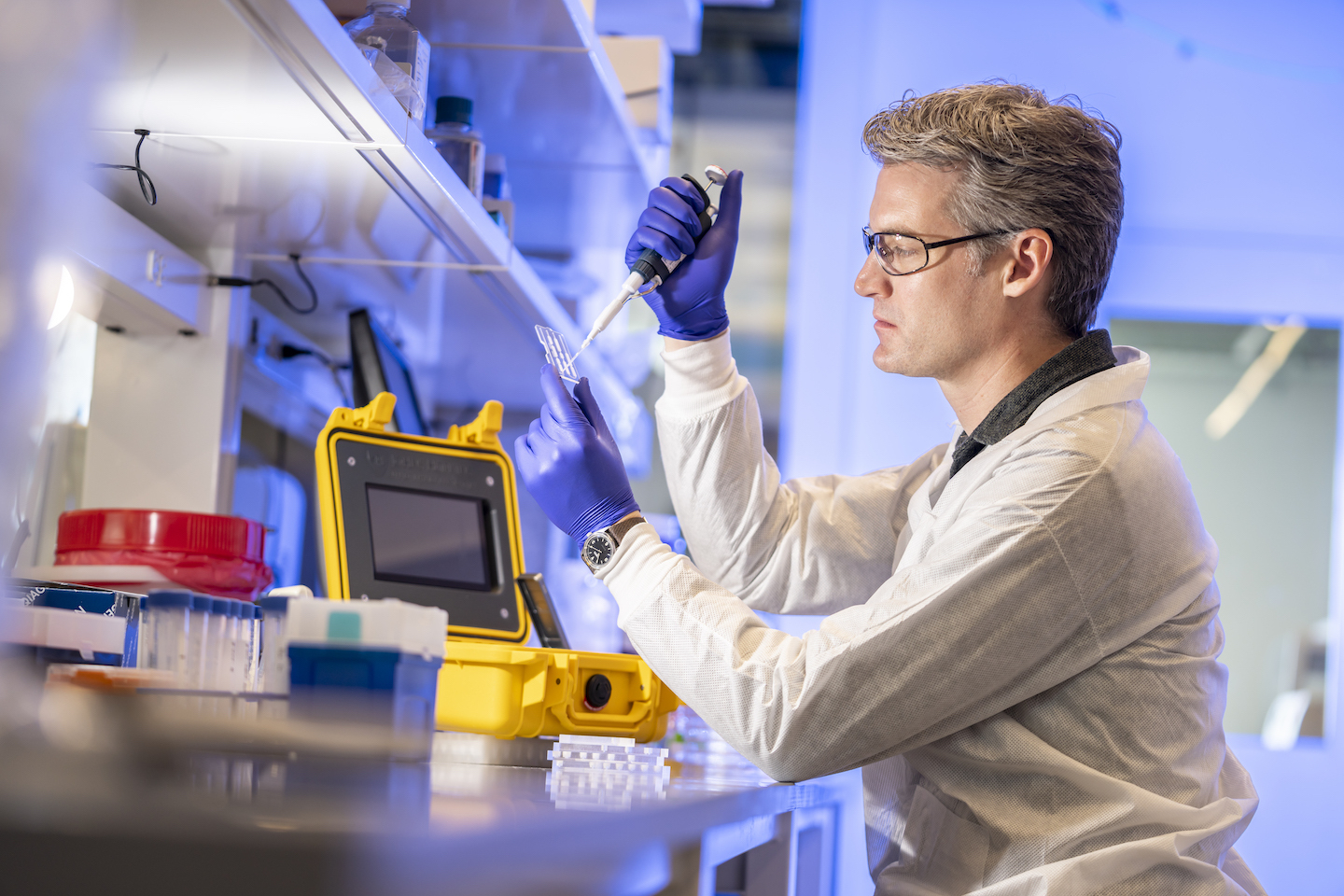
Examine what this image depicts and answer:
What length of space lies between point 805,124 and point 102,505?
2.35 metres

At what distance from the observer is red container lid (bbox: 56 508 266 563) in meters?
1.33

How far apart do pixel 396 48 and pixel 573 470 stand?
558 millimetres

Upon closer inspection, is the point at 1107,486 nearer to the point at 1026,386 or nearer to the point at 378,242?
the point at 1026,386

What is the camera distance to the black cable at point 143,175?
1288 millimetres

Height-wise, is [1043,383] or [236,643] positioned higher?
[1043,383]

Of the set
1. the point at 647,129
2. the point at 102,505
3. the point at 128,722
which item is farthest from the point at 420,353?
the point at 128,722

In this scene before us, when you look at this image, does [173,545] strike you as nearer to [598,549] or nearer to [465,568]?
[465,568]

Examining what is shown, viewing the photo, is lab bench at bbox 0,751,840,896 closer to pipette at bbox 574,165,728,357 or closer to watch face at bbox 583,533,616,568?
watch face at bbox 583,533,616,568

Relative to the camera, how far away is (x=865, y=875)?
2955 mm

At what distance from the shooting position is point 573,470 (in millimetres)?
1300

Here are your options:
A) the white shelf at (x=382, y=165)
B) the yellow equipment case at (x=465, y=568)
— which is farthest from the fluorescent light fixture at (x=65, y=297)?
the yellow equipment case at (x=465, y=568)

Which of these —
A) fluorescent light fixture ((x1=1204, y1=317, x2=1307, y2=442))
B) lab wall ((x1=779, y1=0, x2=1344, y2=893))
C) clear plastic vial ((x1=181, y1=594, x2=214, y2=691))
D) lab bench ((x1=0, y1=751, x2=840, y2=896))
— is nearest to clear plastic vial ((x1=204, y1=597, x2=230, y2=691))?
clear plastic vial ((x1=181, y1=594, x2=214, y2=691))

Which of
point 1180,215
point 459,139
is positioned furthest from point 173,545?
point 1180,215

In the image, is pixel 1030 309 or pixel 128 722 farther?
pixel 1030 309
